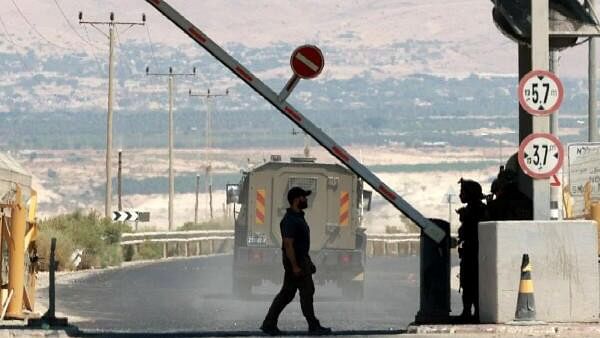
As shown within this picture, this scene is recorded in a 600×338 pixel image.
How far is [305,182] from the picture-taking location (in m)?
38.8

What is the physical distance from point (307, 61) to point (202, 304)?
13610 mm

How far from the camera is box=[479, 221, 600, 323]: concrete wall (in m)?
22.4

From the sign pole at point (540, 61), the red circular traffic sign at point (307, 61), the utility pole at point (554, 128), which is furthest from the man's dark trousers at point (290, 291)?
the utility pole at point (554, 128)

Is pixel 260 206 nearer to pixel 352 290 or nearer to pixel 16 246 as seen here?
pixel 352 290

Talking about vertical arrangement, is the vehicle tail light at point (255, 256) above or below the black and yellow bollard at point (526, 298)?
above

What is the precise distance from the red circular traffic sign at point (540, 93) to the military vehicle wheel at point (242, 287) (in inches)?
622

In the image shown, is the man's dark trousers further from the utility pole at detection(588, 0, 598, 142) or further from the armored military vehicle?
the utility pole at detection(588, 0, 598, 142)

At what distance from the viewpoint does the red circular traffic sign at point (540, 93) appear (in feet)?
74.4

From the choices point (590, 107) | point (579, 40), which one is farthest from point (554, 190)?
point (579, 40)

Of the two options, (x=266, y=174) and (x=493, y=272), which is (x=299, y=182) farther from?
(x=493, y=272)

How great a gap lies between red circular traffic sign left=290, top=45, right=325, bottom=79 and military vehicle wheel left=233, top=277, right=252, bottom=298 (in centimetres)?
1542

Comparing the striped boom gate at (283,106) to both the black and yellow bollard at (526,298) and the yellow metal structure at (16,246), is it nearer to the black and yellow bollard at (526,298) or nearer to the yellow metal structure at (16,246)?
the black and yellow bollard at (526,298)

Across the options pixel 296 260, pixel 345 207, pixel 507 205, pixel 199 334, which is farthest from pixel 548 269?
pixel 345 207

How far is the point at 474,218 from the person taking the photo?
77.7 feet
